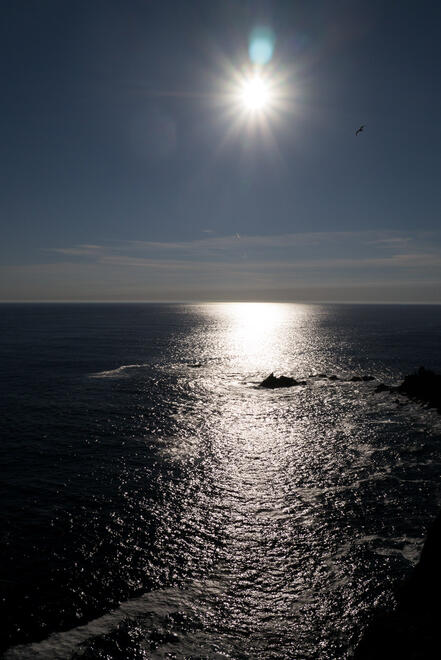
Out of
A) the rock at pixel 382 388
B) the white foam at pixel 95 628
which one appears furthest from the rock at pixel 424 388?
the white foam at pixel 95 628

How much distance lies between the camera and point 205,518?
3162cm

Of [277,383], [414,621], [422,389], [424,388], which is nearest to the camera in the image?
[414,621]

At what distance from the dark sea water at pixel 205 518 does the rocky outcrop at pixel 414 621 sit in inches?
62.3

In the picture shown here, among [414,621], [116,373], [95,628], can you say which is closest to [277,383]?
[116,373]

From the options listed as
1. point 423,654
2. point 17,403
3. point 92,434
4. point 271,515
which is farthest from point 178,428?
point 423,654

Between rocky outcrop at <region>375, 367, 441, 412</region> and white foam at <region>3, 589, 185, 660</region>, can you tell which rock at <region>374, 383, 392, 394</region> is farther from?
white foam at <region>3, 589, 185, 660</region>

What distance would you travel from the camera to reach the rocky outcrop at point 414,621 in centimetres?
1639

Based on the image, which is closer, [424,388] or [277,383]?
[424,388]

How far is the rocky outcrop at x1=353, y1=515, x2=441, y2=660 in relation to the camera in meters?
16.4

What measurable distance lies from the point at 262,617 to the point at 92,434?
3536 cm

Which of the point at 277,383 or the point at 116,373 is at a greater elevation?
the point at 116,373

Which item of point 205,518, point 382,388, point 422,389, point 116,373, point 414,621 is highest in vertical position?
point 422,389

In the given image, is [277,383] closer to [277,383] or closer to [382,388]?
[277,383]

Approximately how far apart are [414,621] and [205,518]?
1727cm
